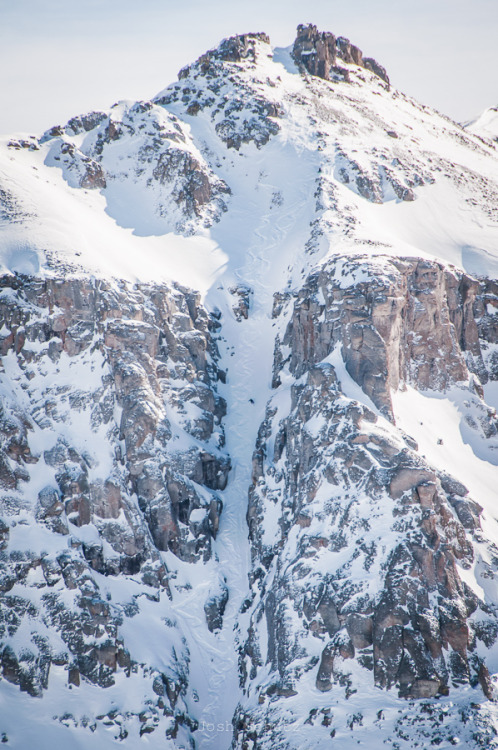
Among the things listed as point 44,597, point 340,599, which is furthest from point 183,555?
point 340,599

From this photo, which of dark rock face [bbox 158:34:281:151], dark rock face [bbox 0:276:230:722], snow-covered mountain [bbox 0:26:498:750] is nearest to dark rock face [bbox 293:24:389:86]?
dark rock face [bbox 158:34:281:151]

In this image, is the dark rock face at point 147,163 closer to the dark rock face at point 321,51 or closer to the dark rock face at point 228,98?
the dark rock face at point 228,98

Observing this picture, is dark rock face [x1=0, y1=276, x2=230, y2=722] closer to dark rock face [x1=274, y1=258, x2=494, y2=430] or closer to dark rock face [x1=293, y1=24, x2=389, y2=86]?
dark rock face [x1=274, y1=258, x2=494, y2=430]

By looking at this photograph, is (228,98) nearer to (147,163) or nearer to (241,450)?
(147,163)

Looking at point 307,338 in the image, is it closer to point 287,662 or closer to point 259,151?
point 287,662

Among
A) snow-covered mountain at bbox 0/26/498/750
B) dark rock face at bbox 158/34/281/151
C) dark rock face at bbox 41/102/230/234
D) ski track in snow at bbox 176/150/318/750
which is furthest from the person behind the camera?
dark rock face at bbox 158/34/281/151

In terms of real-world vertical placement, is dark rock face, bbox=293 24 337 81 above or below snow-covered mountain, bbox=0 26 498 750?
above

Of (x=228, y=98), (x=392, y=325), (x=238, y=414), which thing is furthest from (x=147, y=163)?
(x=392, y=325)
